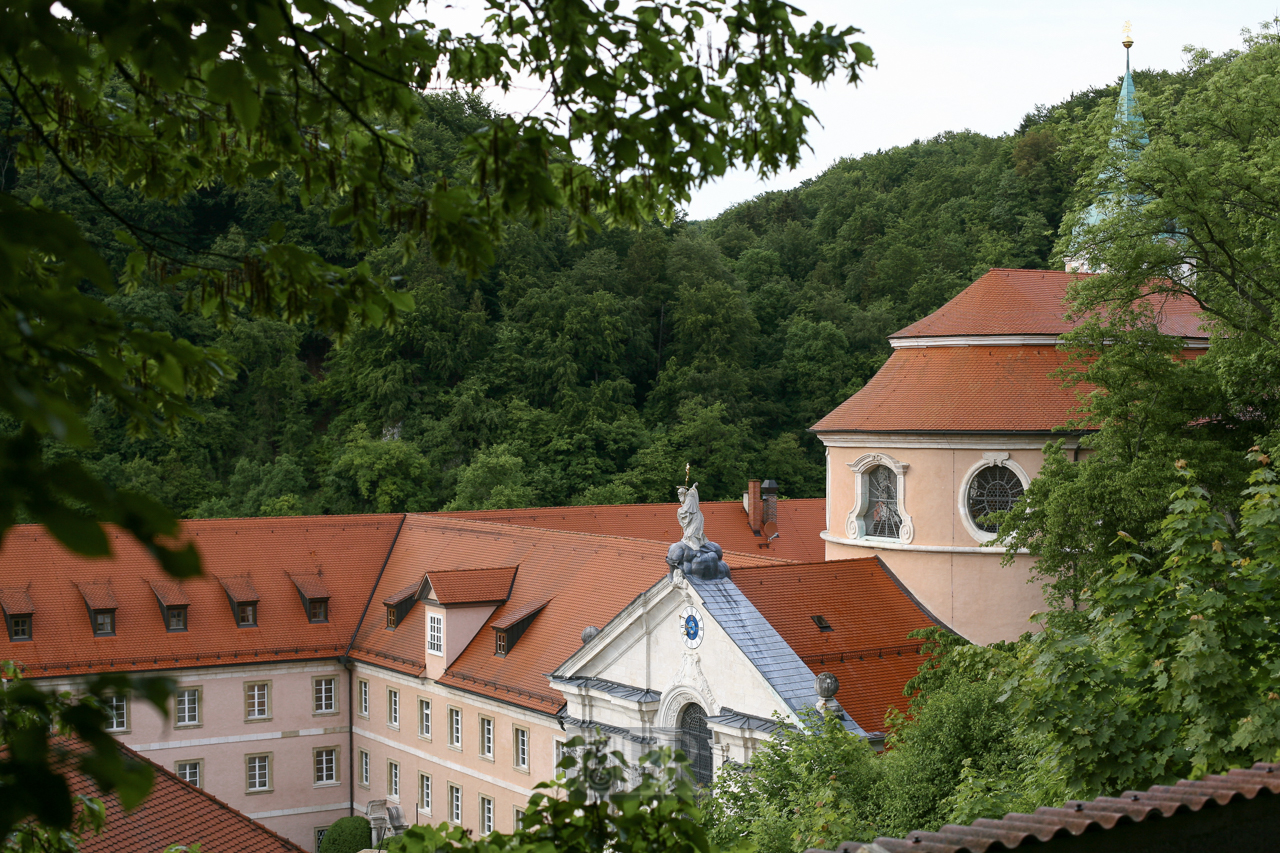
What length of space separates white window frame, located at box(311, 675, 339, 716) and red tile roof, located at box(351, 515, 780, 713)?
1.03 meters

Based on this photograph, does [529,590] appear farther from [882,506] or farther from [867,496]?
[882,506]

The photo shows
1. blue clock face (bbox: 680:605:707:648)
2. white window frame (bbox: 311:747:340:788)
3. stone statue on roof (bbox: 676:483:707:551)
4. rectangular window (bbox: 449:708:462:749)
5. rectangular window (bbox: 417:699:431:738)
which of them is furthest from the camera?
white window frame (bbox: 311:747:340:788)

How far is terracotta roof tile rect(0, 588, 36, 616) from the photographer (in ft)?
102

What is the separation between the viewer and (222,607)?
3375 cm

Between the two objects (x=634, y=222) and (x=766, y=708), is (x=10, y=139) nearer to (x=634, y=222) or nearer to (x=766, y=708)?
(x=634, y=222)

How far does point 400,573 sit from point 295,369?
2377 cm

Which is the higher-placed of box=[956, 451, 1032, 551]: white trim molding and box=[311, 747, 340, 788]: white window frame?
box=[956, 451, 1032, 551]: white trim molding

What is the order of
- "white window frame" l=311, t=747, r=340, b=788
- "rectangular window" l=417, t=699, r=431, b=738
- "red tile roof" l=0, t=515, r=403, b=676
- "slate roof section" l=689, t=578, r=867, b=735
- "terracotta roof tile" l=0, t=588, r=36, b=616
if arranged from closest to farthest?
"slate roof section" l=689, t=578, r=867, b=735
"terracotta roof tile" l=0, t=588, r=36, b=616
"rectangular window" l=417, t=699, r=431, b=738
"red tile roof" l=0, t=515, r=403, b=676
"white window frame" l=311, t=747, r=340, b=788

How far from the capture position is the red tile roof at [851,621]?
22.1m

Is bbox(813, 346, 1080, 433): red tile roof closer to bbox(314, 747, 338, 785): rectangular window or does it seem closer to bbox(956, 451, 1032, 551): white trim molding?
bbox(956, 451, 1032, 551): white trim molding

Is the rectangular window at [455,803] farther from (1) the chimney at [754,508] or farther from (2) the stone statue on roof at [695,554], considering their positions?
(1) the chimney at [754,508]

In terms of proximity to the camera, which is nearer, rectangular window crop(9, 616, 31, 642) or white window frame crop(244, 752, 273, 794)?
rectangular window crop(9, 616, 31, 642)

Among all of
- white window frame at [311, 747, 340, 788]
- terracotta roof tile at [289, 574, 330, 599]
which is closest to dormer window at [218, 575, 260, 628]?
terracotta roof tile at [289, 574, 330, 599]

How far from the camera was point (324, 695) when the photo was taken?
3372 centimetres
